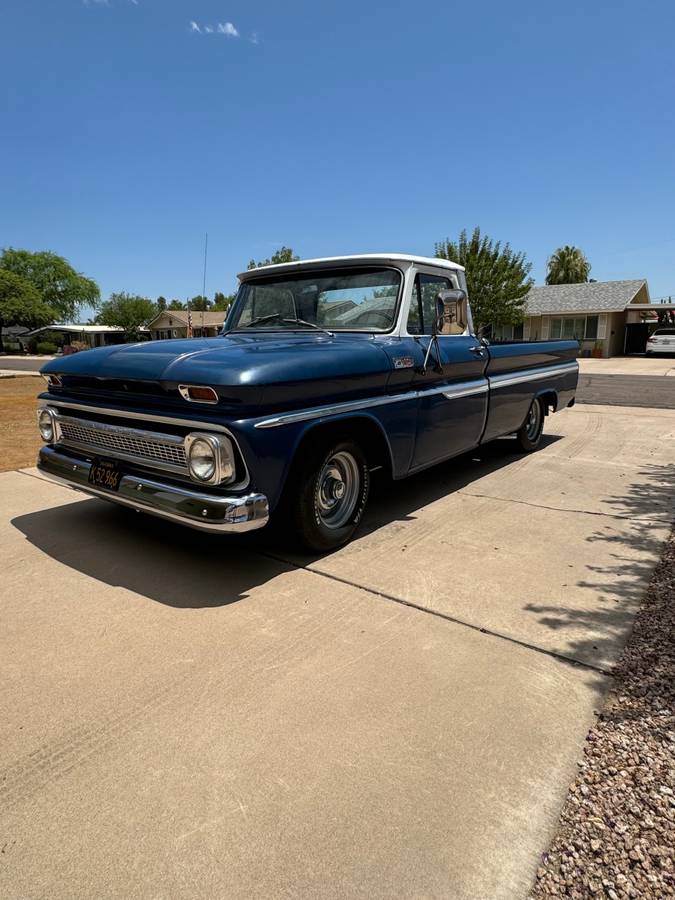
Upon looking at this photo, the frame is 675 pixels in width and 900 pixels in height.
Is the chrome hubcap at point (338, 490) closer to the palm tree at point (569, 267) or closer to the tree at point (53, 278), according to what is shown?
the palm tree at point (569, 267)

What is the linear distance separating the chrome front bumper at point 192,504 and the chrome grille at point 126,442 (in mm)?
136

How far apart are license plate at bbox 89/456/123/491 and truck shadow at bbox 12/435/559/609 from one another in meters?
0.51

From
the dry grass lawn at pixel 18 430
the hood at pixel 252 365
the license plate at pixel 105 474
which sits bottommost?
the dry grass lawn at pixel 18 430

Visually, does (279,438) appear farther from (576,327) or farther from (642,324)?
(642,324)

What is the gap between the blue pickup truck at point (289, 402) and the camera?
3051mm

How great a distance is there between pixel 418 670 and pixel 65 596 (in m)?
2.02

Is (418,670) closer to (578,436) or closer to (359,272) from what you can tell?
(359,272)

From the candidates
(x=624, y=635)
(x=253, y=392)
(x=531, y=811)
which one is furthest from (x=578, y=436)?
(x=531, y=811)

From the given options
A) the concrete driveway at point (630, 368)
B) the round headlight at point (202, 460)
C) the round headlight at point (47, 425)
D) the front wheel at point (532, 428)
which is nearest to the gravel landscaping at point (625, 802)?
the round headlight at point (202, 460)

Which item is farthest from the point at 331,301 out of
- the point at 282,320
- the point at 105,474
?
A: the point at 105,474

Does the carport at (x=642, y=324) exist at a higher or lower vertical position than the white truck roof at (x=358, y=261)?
higher

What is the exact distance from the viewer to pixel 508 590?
3.29 meters

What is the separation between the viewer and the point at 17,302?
5019cm

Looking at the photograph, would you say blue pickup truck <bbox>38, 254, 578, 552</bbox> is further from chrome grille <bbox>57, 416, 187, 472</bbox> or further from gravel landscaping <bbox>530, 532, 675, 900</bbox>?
gravel landscaping <bbox>530, 532, 675, 900</bbox>
